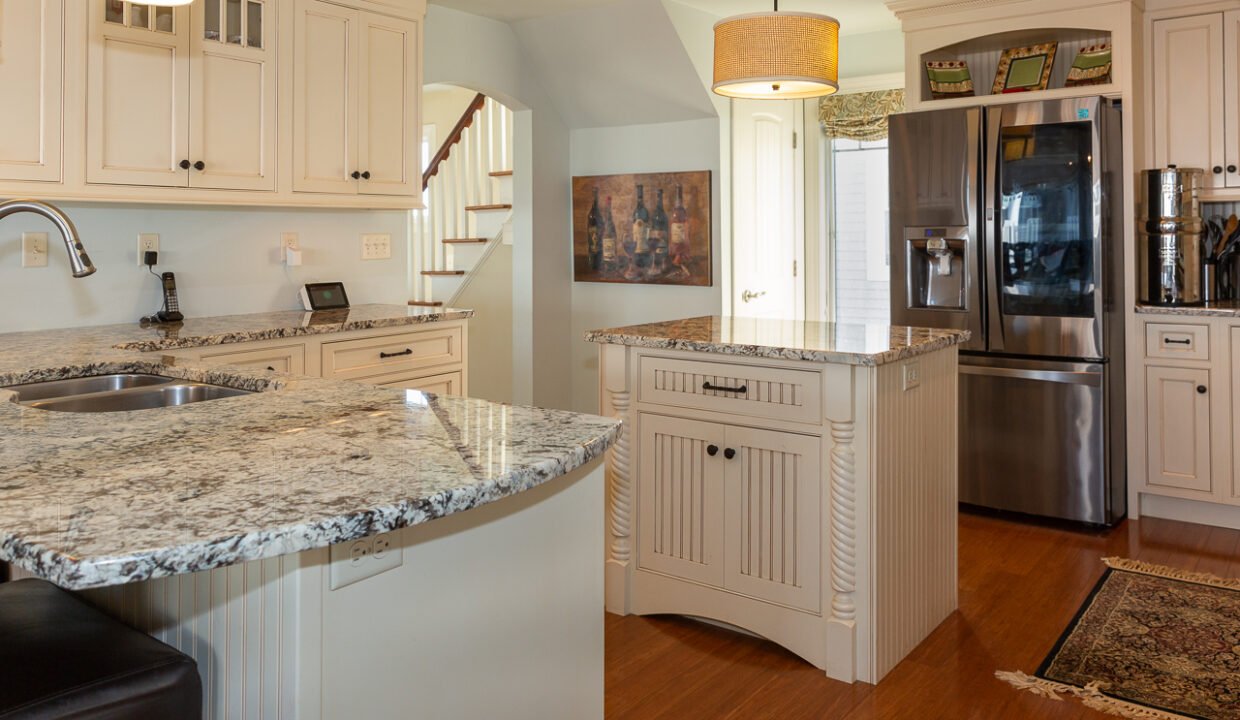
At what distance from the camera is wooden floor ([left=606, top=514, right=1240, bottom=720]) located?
2.53 meters

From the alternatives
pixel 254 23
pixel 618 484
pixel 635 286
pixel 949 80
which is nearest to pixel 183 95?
pixel 254 23

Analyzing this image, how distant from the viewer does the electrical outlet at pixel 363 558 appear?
1.17 m

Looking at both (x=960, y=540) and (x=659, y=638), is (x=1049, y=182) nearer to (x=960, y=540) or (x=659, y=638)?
(x=960, y=540)

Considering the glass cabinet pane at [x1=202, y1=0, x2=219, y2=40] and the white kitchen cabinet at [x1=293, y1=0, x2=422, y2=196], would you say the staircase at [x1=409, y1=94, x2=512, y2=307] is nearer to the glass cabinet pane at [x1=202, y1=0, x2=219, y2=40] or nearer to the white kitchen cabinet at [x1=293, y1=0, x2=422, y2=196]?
the white kitchen cabinet at [x1=293, y1=0, x2=422, y2=196]

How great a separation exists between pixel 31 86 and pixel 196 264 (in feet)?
3.13

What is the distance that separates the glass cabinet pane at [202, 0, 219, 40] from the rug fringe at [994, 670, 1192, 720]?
3.27m

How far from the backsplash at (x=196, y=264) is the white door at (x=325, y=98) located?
35 centimetres

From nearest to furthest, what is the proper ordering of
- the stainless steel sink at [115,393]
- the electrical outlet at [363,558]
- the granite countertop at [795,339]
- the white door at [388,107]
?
1. the electrical outlet at [363,558]
2. the stainless steel sink at [115,393]
3. the granite countertop at [795,339]
4. the white door at [388,107]

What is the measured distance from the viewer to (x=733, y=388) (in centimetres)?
289

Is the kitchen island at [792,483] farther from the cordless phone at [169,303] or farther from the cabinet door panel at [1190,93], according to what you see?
the cabinet door panel at [1190,93]

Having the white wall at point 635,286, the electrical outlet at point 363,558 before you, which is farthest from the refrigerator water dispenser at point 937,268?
the electrical outlet at point 363,558

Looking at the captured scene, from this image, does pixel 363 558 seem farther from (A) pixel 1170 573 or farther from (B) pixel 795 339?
(A) pixel 1170 573

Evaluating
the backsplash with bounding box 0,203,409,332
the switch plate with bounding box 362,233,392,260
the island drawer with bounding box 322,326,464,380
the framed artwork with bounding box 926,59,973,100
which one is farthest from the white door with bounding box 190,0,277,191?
the framed artwork with bounding box 926,59,973,100

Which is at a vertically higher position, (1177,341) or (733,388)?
(1177,341)
